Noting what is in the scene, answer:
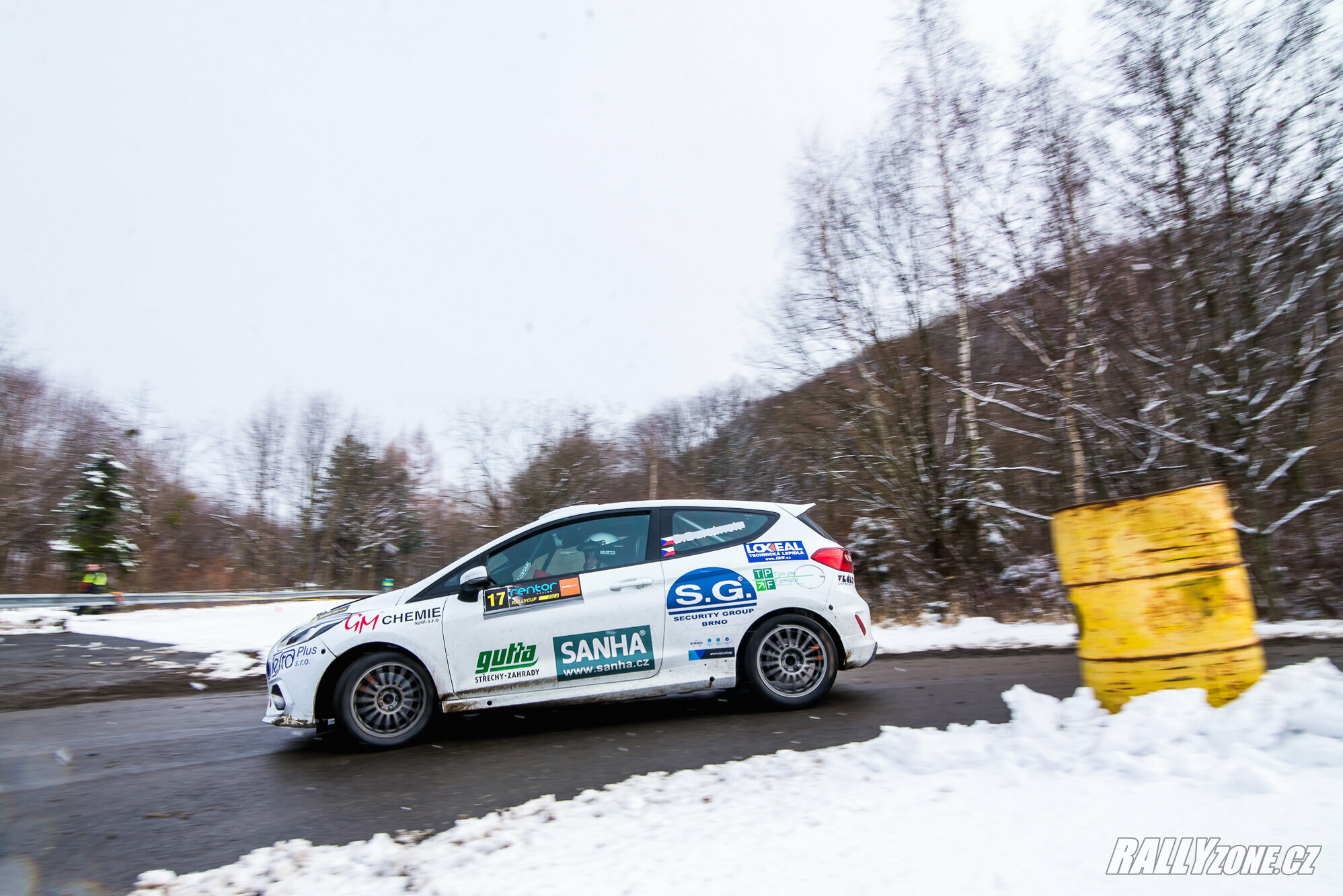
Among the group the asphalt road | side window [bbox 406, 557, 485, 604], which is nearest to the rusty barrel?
the asphalt road

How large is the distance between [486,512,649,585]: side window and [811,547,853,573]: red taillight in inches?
54.8

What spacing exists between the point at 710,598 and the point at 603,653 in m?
0.91

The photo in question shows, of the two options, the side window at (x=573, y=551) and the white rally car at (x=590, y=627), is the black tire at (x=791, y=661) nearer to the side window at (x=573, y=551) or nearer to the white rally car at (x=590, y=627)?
the white rally car at (x=590, y=627)

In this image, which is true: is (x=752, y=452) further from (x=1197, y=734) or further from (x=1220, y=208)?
(x=1197, y=734)

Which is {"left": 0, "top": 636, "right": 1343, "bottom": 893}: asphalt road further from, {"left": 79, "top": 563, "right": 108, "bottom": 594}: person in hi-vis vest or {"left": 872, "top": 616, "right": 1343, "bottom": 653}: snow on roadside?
{"left": 79, "top": 563, "right": 108, "bottom": 594}: person in hi-vis vest

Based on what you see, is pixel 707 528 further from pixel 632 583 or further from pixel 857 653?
pixel 857 653

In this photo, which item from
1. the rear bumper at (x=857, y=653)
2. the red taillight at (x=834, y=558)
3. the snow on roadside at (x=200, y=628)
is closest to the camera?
the rear bumper at (x=857, y=653)

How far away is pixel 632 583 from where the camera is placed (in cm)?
580

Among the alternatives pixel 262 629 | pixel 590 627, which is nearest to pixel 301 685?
pixel 590 627

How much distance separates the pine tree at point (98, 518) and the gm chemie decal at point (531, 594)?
3013 centimetres

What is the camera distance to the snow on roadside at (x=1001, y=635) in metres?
8.52

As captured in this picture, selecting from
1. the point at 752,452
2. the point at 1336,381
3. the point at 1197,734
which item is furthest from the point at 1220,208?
the point at 752,452

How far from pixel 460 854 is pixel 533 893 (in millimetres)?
624

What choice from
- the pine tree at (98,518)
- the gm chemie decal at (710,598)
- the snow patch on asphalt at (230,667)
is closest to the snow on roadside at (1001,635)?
the gm chemie decal at (710,598)
